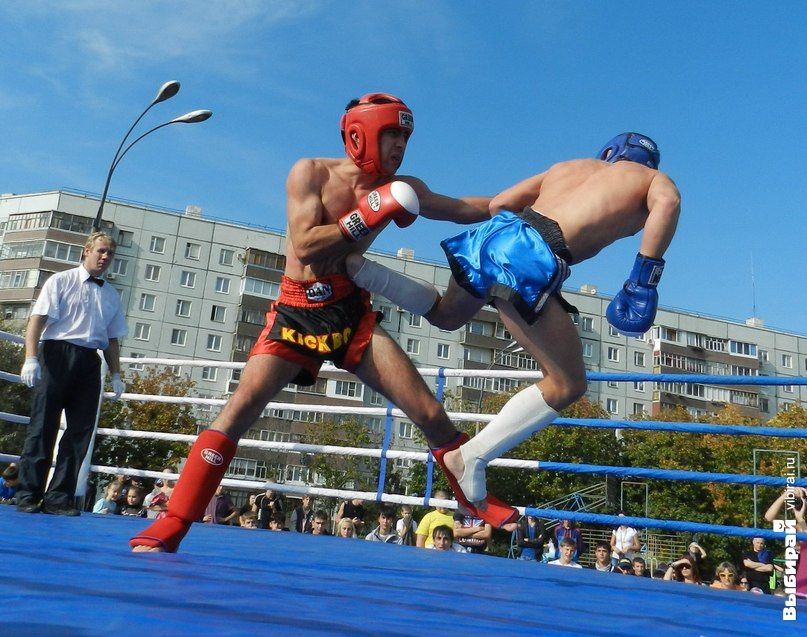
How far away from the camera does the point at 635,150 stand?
2.61m

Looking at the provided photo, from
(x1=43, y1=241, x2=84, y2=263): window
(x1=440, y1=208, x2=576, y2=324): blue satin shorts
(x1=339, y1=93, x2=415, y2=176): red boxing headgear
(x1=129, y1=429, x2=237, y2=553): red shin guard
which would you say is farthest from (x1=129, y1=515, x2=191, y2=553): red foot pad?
(x1=43, y1=241, x2=84, y2=263): window

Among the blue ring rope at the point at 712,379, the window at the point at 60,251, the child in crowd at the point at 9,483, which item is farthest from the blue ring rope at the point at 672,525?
the window at the point at 60,251

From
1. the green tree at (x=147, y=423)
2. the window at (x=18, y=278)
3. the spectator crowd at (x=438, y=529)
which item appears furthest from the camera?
the window at (x=18, y=278)

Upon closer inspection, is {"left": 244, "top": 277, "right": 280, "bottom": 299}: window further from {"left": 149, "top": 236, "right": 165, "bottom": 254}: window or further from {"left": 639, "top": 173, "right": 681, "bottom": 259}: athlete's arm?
{"left": 639, "top": 173, "right": 681, "bottom": 259}: athlete's arm

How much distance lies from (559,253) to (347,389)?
39933mm

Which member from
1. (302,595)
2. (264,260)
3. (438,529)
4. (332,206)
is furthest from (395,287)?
(264,260)

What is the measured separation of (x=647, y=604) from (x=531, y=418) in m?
0.69

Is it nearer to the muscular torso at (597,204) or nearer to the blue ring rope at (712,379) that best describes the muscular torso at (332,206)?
the muscular torso at (597,204)

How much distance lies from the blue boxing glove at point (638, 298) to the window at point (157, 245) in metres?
39.5

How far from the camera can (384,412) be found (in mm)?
5176

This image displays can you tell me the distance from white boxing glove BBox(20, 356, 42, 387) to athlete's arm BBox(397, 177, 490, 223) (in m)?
2.30

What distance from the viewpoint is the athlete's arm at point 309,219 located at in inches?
99.9

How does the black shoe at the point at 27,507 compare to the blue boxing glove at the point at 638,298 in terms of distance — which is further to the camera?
the black shoe at the point at 27,507

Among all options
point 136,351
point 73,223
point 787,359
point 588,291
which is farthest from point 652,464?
point 73,223
